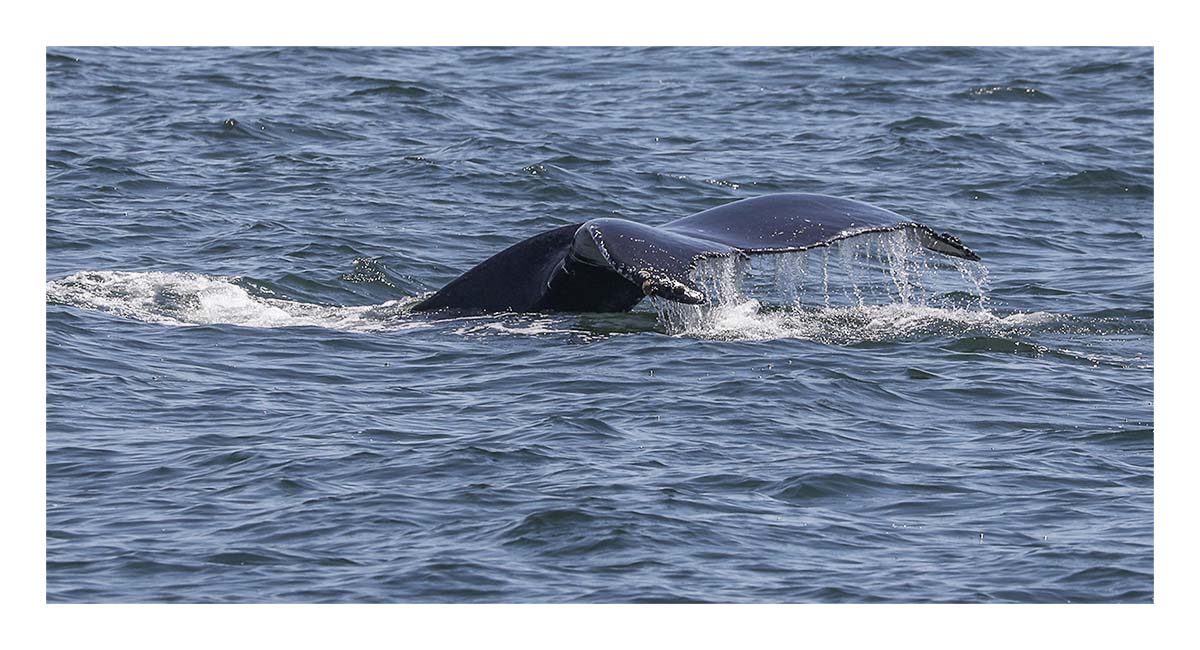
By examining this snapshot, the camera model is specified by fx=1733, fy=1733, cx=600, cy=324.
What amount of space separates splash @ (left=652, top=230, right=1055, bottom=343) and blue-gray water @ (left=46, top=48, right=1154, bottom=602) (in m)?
0.06

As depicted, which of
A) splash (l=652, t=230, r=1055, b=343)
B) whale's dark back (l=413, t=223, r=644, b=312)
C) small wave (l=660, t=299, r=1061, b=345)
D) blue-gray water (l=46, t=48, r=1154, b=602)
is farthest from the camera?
small wave (l=660, t=299, r=1061, b=345)

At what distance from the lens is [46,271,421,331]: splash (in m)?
14.1

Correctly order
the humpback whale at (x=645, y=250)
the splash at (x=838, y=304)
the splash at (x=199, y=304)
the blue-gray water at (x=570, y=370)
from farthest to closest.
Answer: the splash at (x=199, y=304)
the splash at (x=838, y=304)
the humpback whale at (x=645, y=250)
the blue-gray water at (x=570, y=370)

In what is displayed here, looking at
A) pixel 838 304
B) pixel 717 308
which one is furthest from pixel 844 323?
pixel 838 304

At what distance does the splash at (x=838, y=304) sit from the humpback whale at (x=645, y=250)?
0.50 ft

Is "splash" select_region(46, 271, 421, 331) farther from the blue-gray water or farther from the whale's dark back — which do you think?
the whale's dark back

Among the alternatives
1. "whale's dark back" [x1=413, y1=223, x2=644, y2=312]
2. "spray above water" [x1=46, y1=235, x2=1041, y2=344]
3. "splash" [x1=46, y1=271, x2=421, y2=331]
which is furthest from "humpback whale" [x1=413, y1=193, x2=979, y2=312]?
"splash" [x1=46, y1=271, x2=421, y2=331]

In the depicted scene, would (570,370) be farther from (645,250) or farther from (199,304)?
(199,304)

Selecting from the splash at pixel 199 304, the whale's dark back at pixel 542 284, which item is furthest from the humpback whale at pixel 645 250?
the splash at pixel 199 304

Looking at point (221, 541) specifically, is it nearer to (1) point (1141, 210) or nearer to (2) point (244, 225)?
(2) point (244, 225)

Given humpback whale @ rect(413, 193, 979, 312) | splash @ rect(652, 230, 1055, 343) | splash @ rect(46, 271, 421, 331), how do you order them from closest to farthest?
1. humpback whale @ rect(413, 193, 979, 312)
2. splash @ rect(652, 230, 1055, 343)
3. splash @ rect(46, 271, 421, 331)

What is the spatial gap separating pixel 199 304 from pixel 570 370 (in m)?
3.90

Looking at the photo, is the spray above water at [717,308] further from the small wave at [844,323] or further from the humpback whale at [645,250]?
the humpback whale at [645,250]

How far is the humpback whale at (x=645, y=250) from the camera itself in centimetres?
1152
